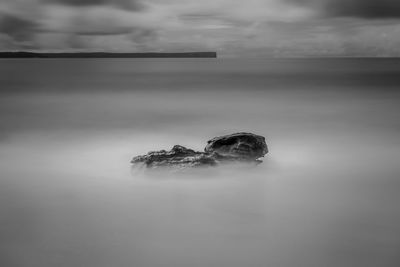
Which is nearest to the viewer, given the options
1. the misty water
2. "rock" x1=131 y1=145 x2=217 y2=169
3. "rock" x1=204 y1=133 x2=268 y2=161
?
the misty water

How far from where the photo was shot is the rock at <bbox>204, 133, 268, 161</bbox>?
246 inches

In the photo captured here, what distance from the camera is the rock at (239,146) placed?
20.5ft

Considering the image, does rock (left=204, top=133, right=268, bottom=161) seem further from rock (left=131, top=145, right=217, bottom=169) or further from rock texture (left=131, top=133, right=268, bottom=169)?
rock (left=131, top=145, right=217, bottom=169)

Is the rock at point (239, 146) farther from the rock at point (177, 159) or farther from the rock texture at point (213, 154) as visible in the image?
the rock at point (177, 159)

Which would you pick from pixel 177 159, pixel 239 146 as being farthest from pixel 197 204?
pixel 239 146

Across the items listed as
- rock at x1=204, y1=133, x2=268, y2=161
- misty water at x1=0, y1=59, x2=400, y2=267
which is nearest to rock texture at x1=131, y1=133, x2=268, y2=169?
rock at x1=204, y1=133, x2=268, y2=161

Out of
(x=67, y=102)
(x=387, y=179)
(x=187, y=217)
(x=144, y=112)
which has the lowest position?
Answer: (x=187, y=217)

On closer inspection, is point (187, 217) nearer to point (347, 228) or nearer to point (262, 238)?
point (262, 238)

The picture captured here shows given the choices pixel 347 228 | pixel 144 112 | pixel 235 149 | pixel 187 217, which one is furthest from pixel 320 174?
pixel 144 112

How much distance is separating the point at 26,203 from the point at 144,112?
1114cm

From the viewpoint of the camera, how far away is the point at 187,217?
4.73 m

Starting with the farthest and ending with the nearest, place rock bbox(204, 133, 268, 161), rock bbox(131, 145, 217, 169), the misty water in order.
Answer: rock bbox(204, 133, 268, 161)
rock bbox(131, 145, 217, 169)
the misty water

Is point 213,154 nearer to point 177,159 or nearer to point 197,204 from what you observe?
point 177,159

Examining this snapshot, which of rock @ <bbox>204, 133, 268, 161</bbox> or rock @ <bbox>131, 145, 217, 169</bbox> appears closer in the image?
rock @ <bbox>131, 145, 217, 169</bbox>
